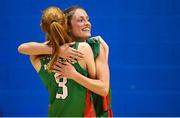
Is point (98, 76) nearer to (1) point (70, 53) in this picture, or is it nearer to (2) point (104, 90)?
(2) point (104, 90)

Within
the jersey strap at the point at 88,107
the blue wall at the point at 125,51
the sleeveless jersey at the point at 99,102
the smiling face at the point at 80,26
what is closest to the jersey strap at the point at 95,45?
the sleeveless jersey at the point at 99,102

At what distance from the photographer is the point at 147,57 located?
4.17m

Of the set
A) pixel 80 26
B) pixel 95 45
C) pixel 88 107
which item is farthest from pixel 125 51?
pixel 88 107

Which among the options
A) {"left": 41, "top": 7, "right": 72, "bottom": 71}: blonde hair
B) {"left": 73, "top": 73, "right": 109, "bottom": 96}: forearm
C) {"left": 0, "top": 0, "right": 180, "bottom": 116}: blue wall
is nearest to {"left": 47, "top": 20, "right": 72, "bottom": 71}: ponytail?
{"left": 41, "top": 7, "right": 72, "bottom": 71}: blonde hair

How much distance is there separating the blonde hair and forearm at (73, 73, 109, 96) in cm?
16

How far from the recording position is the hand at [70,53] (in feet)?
6.60

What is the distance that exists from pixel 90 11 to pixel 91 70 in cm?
220

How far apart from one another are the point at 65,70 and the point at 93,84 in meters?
0.17

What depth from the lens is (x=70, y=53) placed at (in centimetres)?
201

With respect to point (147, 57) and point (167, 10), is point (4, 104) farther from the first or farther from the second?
point (167, 10)

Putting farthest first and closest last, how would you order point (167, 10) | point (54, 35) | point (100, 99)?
point (167, 10) < point (100, 99) < point (54, 35)

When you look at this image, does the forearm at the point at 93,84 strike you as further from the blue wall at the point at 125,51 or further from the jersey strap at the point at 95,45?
the blue wall at the point at 125,51

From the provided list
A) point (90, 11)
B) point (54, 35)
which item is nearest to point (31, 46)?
point (54, 35)

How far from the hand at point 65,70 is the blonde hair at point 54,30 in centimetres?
4
